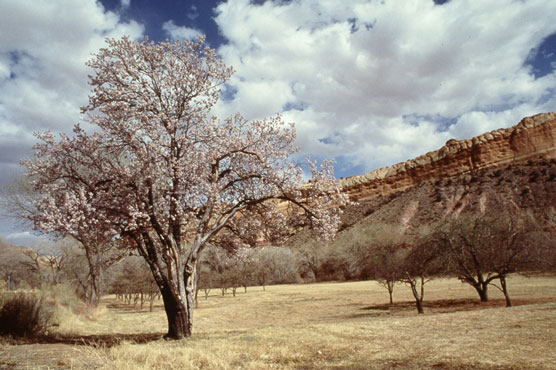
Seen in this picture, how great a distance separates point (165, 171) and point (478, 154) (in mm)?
99219

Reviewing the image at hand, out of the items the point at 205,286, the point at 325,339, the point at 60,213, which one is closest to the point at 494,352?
the point at 325,339

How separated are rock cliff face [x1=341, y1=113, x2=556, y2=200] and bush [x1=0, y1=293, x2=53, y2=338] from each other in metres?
87.0

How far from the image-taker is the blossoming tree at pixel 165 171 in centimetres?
1178

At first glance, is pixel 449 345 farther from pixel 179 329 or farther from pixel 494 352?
pixel 179 329

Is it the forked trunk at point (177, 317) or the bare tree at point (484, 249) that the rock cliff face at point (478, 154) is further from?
the forked trunk at point (177, 317)

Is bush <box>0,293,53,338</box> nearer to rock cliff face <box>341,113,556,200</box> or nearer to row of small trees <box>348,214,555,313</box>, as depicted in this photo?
row of small trees <box>348,214,555,313</box>

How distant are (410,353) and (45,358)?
8826 mm

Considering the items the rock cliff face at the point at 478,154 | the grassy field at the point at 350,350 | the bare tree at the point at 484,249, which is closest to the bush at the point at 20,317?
the grassy field at the point at 350,350

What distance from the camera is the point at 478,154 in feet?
308

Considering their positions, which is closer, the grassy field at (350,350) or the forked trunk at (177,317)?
the grassy field at (350,350)

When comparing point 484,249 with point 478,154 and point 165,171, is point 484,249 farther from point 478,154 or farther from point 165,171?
point 478,154

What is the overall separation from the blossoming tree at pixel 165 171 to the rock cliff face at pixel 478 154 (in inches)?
3363

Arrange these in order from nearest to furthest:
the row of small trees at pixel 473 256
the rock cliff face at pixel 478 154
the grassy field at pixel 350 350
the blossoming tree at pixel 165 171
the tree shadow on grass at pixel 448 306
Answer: the grassy field at pixel 350 350 → the blossoming tree at pixel 165 171 → the tree shadow on grass at pixel 448 306 → the row of small trees at pixel 473 256 → the rock cliff face at pixel 478 154

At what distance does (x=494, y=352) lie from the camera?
8.16 metres
